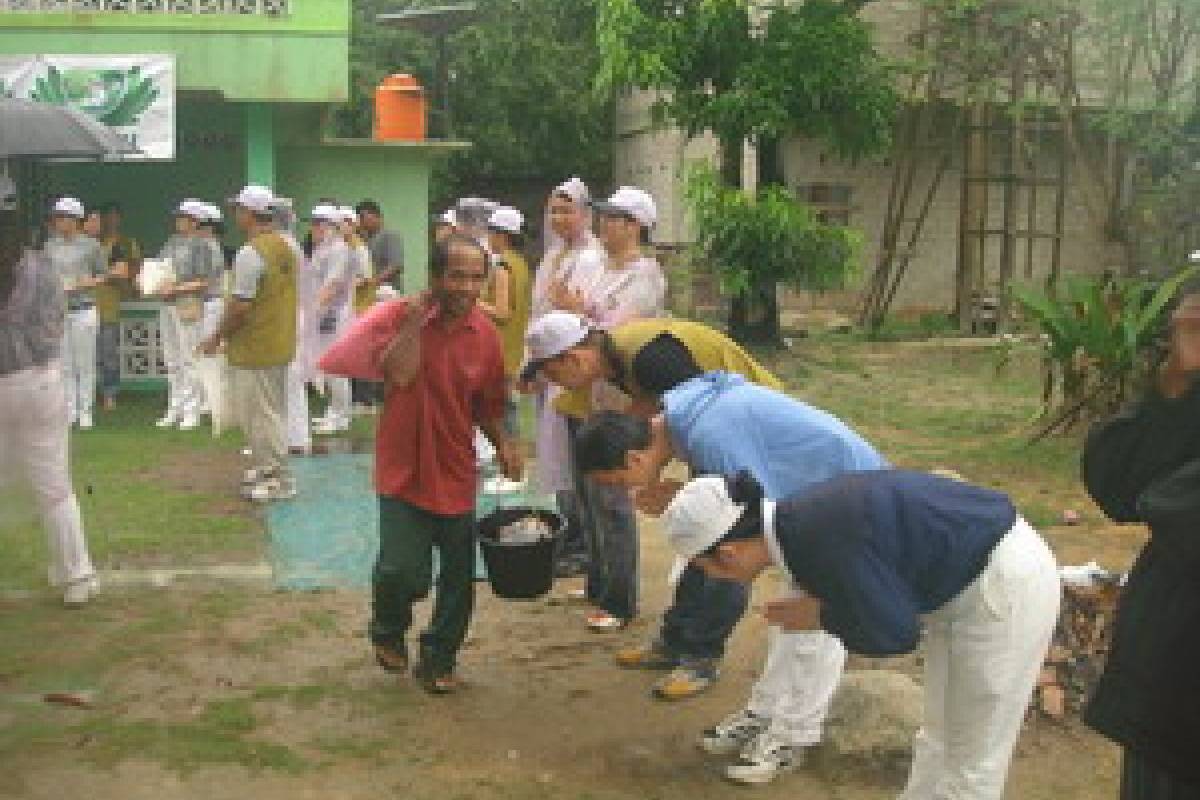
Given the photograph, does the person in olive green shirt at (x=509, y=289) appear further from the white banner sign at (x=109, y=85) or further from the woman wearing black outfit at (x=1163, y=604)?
the white banner sign at (x=109, y=85)

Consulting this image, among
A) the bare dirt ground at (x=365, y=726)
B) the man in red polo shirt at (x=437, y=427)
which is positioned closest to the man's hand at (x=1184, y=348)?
the bare dirt ground at (x=365, y=726)

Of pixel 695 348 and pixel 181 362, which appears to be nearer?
pixel 695 348

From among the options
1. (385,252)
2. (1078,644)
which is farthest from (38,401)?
(385,252)

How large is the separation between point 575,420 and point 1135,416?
3.02 m

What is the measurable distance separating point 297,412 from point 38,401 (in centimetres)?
361

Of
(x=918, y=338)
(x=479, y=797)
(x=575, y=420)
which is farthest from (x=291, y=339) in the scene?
(x=918, y=338)

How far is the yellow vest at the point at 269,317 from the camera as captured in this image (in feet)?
25.0

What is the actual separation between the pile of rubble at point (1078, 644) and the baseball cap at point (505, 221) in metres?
3.64

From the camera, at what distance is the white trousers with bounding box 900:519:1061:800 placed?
123 inches

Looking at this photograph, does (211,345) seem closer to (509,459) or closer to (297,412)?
(297,412)

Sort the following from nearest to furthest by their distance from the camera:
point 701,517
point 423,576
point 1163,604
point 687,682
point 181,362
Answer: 1. point 1163,604
2. point 701,517
3. point 423,576
4. point 687,682
5. point 181,362

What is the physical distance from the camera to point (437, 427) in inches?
186

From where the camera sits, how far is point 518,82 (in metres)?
23.2

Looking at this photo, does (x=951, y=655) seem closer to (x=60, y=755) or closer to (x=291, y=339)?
(x=60, y=755)
